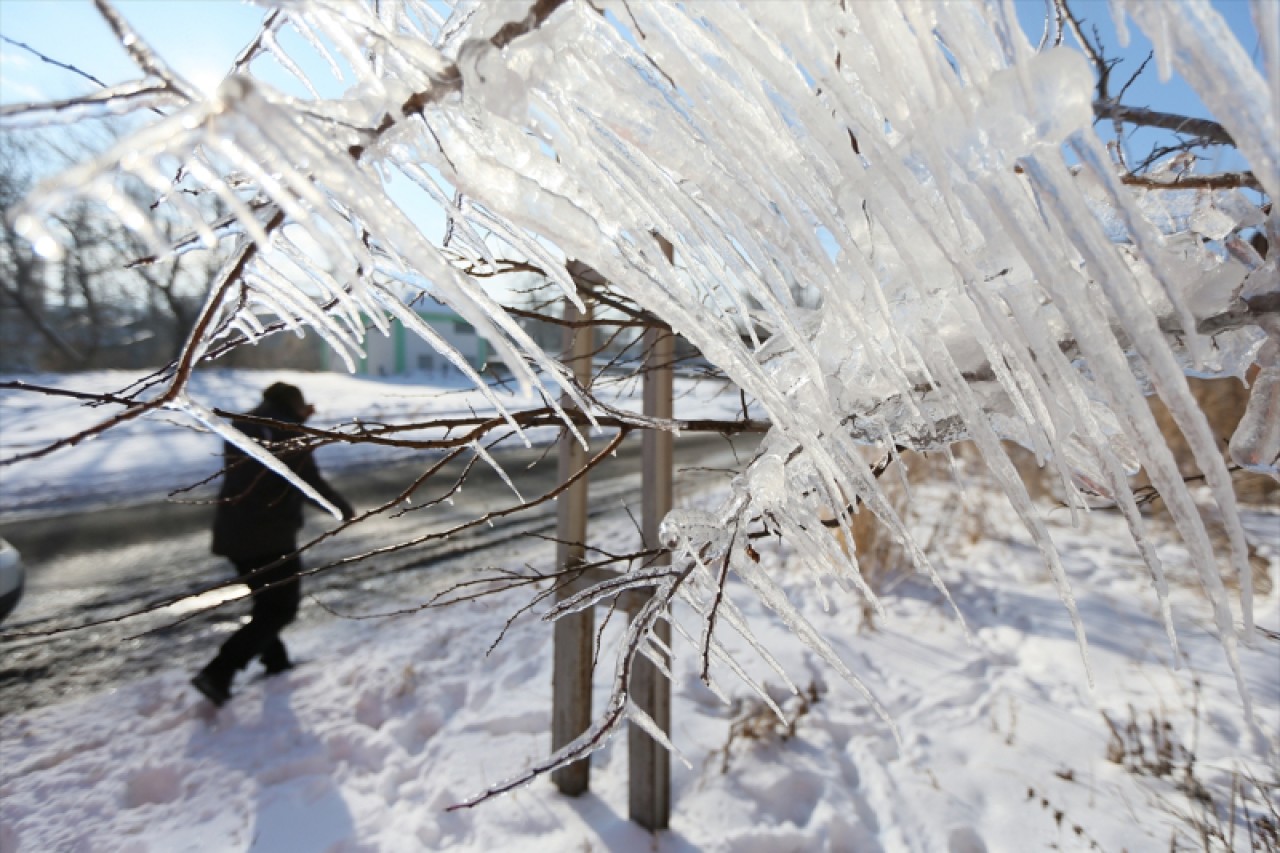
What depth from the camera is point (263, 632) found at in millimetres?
3547

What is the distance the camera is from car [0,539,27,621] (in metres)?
3.65

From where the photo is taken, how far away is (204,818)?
266cm

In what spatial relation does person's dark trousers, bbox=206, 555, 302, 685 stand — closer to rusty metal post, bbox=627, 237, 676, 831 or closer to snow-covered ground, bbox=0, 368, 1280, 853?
snow-covered ground, bbox=0, 368, 1280, 853

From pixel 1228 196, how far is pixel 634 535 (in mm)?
5640

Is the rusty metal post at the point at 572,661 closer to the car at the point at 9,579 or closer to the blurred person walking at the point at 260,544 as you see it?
the blurred person walking at the point at 260,544

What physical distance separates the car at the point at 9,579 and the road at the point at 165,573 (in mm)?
181

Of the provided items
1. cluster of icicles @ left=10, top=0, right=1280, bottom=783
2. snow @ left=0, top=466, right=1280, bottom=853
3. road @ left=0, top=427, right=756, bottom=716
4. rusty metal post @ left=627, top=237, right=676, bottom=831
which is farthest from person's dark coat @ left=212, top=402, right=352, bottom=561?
cluster of icicles @ left=10, top=0, right=1280, bottom=783

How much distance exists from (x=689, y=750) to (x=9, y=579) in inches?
150

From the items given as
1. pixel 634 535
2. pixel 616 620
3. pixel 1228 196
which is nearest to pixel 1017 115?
pixel 1228 196

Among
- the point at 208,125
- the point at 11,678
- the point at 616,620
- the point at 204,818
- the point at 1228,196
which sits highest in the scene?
the point at 1228,196

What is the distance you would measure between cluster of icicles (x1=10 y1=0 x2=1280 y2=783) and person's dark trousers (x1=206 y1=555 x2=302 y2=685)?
9.84ft

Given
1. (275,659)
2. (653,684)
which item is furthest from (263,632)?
(653,684)

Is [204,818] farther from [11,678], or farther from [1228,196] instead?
[1228,196]

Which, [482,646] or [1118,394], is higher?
[1118,394]
